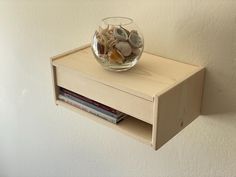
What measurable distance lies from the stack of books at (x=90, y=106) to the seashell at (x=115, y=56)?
13cm

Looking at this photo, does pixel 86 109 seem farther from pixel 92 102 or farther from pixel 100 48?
pixel 100 48

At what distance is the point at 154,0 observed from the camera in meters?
1.07

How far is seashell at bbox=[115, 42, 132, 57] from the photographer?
96cm

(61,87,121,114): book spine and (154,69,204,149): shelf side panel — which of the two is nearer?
(154,69,204,149): shelf side panel

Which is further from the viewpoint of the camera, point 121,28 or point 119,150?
point 119,150

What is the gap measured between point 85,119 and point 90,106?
0.36m

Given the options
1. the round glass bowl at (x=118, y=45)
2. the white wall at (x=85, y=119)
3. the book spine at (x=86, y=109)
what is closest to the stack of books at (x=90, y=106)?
the book spine at (x=86, y=109)

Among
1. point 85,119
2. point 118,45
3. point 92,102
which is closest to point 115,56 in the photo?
point 118,45

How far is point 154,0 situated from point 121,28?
15 centimetres

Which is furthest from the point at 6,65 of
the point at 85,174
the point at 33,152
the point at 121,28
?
the point at 121,28

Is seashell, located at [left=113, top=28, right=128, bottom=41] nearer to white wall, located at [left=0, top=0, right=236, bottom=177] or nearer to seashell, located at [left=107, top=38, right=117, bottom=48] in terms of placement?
seashell, located at [left=107, top=38, right=117, bottom=48]

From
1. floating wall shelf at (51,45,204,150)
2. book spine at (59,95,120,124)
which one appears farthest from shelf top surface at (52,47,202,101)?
book spine at (59,95,120,124)

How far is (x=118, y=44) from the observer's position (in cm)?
96

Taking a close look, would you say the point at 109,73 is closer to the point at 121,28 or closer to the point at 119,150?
the point at 121,28
